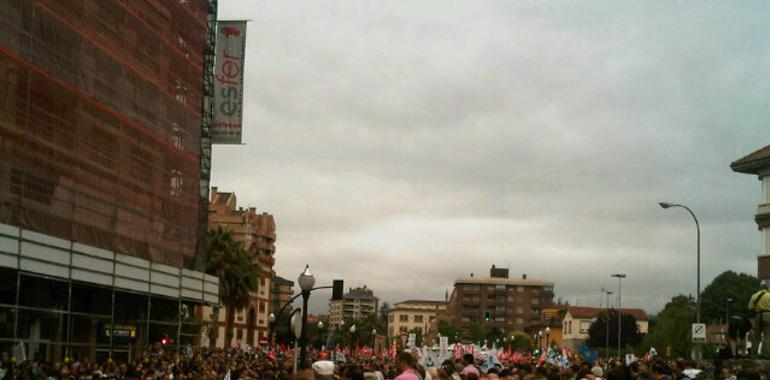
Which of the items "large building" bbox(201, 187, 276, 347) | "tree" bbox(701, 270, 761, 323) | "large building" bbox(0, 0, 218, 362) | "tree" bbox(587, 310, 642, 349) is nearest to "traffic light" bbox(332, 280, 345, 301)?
"large building" bbox(0, 0, 218, 362)

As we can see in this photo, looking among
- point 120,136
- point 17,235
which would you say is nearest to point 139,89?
point 120,136

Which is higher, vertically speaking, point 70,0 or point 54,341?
point 70,0

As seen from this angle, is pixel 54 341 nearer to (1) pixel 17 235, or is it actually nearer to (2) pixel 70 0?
(1) pixel 17 235

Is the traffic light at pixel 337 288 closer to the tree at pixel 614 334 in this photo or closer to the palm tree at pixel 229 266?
the palm tree at pixel 229 266

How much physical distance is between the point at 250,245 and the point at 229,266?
4670 cm

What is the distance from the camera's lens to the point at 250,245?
119 m

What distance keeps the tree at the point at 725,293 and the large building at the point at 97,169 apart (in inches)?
3476

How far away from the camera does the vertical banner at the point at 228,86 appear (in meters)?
57.0

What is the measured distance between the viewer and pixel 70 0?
129 feet

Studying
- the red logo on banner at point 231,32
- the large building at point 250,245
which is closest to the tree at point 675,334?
the large building at point 250,245

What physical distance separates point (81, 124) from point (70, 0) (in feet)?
14.5

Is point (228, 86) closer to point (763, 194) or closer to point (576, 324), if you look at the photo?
point (763, 194)

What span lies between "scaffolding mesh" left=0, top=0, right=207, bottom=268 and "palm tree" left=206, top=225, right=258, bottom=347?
1720cm

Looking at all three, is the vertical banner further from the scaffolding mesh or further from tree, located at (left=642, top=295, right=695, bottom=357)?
tree, located at (left=642, top=295, right=695, bottom=357)
